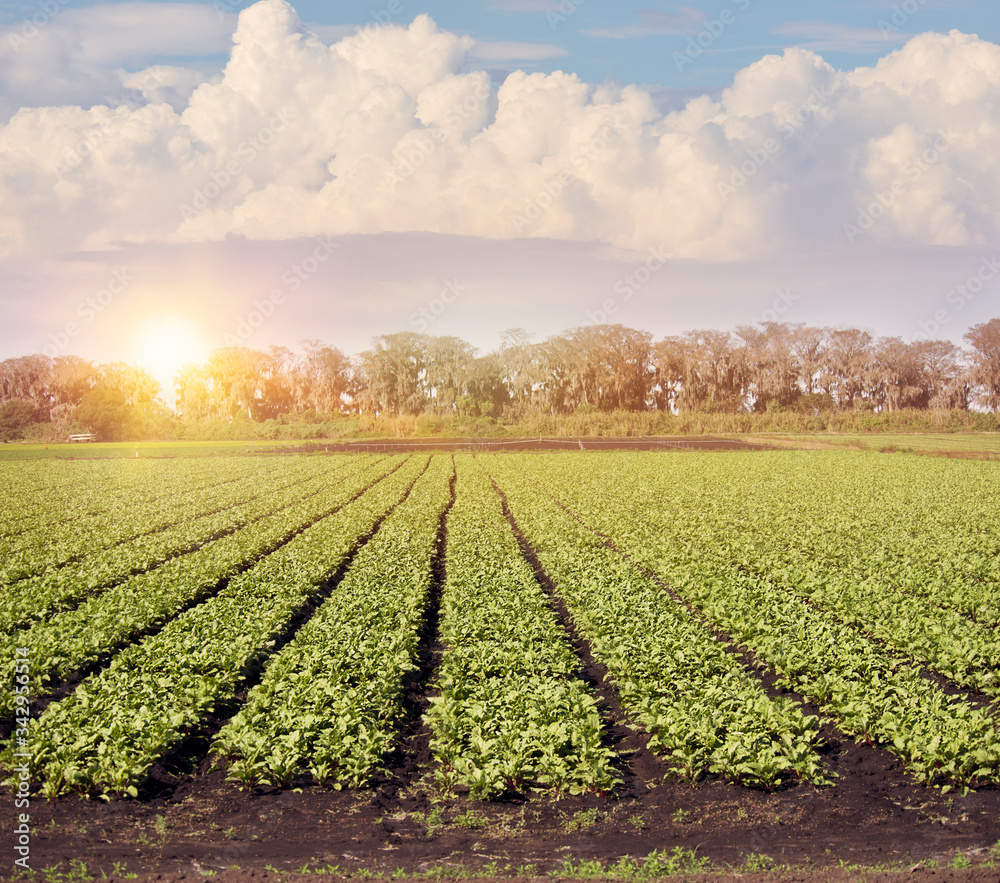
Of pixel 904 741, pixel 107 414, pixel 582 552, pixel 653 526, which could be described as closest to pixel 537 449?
pixel 653 526

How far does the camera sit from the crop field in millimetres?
7238

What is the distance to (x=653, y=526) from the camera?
23.0 metres

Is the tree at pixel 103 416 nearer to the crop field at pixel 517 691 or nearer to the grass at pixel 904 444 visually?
the grass at pixel 904 444

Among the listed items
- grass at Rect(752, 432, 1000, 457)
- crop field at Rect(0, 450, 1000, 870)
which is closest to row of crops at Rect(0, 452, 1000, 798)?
crop field at Rect(0, 450, 1000, 870)

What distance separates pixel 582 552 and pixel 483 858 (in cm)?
1174

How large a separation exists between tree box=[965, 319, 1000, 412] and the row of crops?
103510mm

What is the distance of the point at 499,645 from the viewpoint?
35.3 feet

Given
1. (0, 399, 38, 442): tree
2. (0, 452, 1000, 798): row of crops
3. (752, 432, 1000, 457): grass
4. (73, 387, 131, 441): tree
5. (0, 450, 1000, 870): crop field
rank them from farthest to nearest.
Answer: (0, 399, 38, 442): tree → (73, 387, 131, 441): tree → (752, 432, 1000, 457): grass → (0, 452, 1000, 798): row of crops → (0, 450, 1000, 870): crop field

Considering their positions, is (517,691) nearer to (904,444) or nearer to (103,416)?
(904,444)

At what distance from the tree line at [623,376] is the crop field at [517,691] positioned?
304 feet

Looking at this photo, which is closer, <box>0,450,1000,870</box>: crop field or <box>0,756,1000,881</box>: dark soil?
<box>0,756,1000,881</box>: dark soil

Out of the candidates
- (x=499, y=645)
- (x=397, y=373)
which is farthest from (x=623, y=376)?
(x=499, y=645)

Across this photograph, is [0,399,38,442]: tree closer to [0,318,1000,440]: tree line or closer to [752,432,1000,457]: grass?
[0,318,1000,440]: tree line

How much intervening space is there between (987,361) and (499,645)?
410 ft
